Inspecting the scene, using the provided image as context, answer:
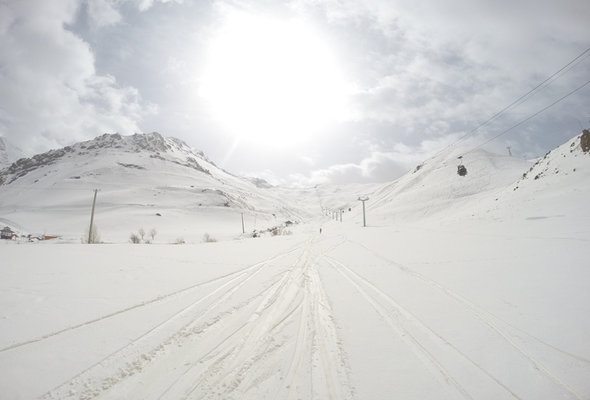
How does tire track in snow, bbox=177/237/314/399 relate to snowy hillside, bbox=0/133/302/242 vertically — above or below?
below

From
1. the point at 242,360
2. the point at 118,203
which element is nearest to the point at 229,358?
the point at 242,360

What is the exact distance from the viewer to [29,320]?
623cm

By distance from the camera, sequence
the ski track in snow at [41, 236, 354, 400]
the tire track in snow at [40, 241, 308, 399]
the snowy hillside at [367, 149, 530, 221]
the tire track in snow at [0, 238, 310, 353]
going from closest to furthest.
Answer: the ski track in snow at [41, 236, 354, 400] → the tire track in snow at [40, 241, 308, 399] → the tire track in snow at [0, 238, 310, 353] → the snowy hillside at [367, 149, 530, 221]

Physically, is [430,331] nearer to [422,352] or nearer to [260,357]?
[422,352]

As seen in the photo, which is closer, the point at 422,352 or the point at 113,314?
the point at 422,352

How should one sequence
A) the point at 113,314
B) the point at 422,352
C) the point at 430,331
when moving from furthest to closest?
the point at 113,314
the point at 430,331
the point at 422,352

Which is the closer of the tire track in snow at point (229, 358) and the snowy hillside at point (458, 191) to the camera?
the tire track in snow at point (229, 358)

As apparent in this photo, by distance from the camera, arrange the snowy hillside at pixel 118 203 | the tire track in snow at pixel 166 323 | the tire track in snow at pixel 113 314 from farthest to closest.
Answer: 1. the snowy hillside at pixel 118 203
2. the tire track in snow at pixel 113 314
3. the tire track in snow at pixel 166 323

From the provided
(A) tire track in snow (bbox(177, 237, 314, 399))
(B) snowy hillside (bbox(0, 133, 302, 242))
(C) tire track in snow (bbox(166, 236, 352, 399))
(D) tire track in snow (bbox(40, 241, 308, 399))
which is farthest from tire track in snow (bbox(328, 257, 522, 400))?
(B) snowy hillside (bbox(0, 133, 302, 242))

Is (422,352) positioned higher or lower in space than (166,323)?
lower

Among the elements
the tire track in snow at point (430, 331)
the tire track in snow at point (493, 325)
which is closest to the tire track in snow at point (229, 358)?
the tire track in snow at point (430, 331)

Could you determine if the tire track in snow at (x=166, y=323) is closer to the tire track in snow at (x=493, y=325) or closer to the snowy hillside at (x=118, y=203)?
the tire track in snow at (x=493, y=325)

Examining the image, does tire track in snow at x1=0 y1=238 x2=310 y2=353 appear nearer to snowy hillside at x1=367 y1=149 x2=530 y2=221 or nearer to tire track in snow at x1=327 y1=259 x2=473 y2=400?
tire track in snow at x1=327 y1=259 x2=473 y2=400

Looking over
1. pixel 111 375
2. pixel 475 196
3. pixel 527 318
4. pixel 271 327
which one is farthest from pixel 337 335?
pixel 475 196
